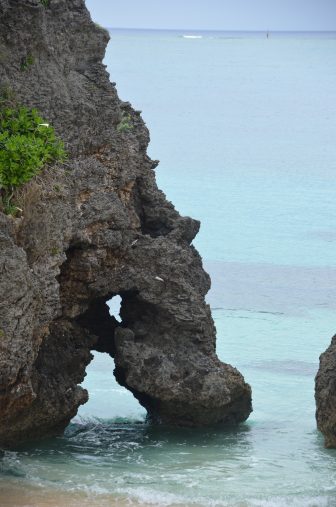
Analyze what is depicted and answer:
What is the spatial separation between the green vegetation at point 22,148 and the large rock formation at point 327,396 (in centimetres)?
343

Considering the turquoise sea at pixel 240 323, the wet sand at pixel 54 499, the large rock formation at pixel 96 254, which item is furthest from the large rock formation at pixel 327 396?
the wet sand at pixel 54 499

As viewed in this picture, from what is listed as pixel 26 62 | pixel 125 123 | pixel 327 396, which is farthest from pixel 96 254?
pixel 327 396

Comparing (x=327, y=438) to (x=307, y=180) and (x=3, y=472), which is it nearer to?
(x=3, y=472)

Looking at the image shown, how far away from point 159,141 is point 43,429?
2626cm

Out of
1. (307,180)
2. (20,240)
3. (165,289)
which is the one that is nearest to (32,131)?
(20,240)

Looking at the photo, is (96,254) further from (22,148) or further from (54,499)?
(54,499)

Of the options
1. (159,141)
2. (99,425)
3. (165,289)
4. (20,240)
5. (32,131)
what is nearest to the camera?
(20,240)

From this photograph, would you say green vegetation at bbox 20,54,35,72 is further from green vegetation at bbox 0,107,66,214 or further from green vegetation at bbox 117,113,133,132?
green vegetation at bbox 117,113,133,132

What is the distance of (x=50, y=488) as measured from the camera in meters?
10.9

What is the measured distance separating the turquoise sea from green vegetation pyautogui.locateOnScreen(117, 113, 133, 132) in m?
3.26

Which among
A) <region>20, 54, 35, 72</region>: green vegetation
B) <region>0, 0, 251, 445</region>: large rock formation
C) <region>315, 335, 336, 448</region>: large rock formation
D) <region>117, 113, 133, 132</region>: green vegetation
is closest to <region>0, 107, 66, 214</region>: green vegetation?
<region>0, 0, 251, 445</region>: large rock formation

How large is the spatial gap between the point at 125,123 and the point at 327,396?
352cm

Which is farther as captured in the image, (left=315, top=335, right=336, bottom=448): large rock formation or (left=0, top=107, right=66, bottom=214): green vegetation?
(left=315, top=335, right=336, bottom=448): large rock formation

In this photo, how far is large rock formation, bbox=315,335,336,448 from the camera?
1234cm
